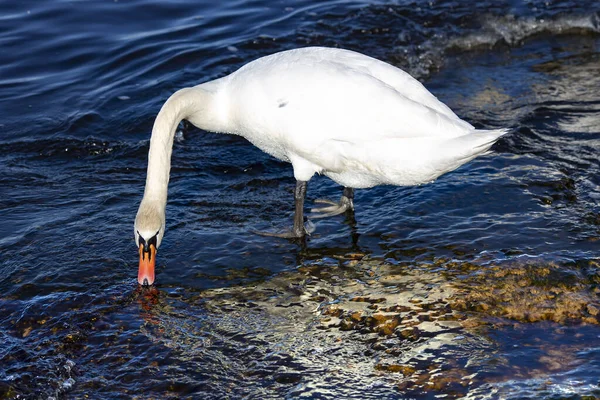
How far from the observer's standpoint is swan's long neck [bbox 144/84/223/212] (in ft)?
22.8

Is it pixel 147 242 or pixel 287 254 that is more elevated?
pixel 147 242

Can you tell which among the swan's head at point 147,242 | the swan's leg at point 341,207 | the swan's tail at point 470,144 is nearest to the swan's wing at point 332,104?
the swan's tail at point 470,144

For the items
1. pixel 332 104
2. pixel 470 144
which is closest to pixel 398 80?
pixel 332 104

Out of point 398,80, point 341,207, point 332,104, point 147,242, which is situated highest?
point 398,80

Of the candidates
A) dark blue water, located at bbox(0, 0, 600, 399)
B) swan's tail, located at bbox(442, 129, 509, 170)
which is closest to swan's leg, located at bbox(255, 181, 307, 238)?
dark blue water, located at bbox(0, 0, 600, 399)

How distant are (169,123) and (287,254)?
1553 millimetres

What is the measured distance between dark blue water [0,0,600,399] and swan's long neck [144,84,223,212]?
61 cm

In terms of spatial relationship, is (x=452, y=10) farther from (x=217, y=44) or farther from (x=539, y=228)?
(x=539, y=228)

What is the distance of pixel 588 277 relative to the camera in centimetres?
629

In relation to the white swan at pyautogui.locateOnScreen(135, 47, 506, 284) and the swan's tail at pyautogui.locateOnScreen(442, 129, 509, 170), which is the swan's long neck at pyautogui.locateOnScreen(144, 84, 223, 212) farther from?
the swan's tail at pyautogui.locateOnScreen(442, 129, 509, 170)

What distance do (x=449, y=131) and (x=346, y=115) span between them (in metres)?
0.84

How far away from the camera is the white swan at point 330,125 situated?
669cm

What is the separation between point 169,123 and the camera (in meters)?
7.33

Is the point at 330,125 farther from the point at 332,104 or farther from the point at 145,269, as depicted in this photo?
the point at 145,269
